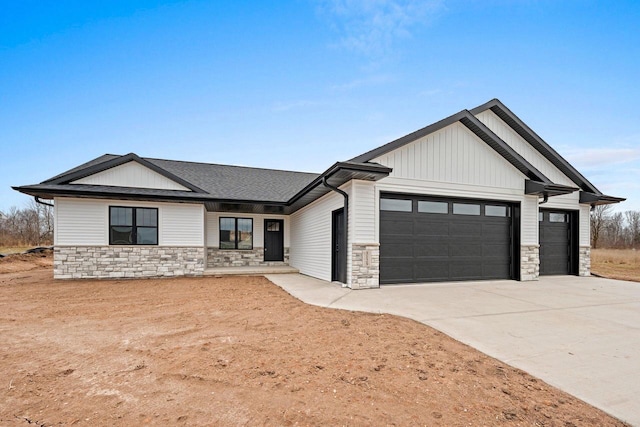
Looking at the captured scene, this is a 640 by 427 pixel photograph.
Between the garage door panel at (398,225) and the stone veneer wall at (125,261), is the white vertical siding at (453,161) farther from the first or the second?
the stone veneer wall at (125,261)

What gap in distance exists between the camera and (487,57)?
11008 millimetres

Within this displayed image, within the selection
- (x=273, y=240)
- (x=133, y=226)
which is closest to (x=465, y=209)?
(x=273, y=240)

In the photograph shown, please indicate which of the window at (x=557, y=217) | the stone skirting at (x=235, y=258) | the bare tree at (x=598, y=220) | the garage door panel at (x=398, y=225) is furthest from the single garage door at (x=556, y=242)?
the bare tree at (x=598, y=220)

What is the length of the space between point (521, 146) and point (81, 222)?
16.1m

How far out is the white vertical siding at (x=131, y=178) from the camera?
36.2 feet

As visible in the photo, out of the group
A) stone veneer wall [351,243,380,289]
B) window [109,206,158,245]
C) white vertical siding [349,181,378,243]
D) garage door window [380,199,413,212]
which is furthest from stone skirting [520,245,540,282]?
window [109,206,158,245]

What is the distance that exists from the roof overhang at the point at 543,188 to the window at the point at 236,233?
37.2 ft

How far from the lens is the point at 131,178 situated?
11375 mm

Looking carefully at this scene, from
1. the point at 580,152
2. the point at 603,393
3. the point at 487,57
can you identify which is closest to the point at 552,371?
the point at 603,393

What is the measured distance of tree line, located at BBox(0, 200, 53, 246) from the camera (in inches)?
1096

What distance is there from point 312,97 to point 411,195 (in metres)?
7.87

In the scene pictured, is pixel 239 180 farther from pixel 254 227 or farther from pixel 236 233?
pixel 236 233

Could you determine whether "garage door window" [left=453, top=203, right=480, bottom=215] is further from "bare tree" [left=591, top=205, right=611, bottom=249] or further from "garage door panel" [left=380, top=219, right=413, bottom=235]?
"bare tree" [left=591, top=205, right=611, bottom=249]

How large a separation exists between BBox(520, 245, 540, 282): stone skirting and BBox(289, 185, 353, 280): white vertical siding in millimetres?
6044
